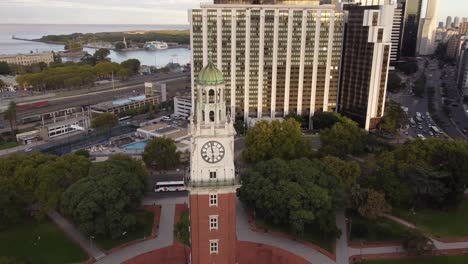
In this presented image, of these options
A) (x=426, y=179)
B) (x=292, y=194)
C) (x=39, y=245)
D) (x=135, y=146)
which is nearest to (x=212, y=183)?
(x=292, y=194)

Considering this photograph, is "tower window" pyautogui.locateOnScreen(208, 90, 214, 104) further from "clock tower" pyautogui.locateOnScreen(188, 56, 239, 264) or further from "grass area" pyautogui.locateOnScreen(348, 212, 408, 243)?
"grass area" pyautogui.locateOnScreen(348, 212, 408, 243)

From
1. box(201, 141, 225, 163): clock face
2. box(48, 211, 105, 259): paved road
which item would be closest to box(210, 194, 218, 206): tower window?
box(201, 141, 225, 163): clock face

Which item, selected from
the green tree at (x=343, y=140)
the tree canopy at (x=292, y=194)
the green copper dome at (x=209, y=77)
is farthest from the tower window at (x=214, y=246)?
the green tree at (x=343, y=140)

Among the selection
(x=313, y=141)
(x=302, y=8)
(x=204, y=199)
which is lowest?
(x=313, y=141)

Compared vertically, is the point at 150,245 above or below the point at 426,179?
below

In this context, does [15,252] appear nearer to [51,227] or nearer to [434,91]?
[51,227]

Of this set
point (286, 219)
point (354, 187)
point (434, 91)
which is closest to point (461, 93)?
point (434, 91)

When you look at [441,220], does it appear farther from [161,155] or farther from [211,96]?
[161,155]
